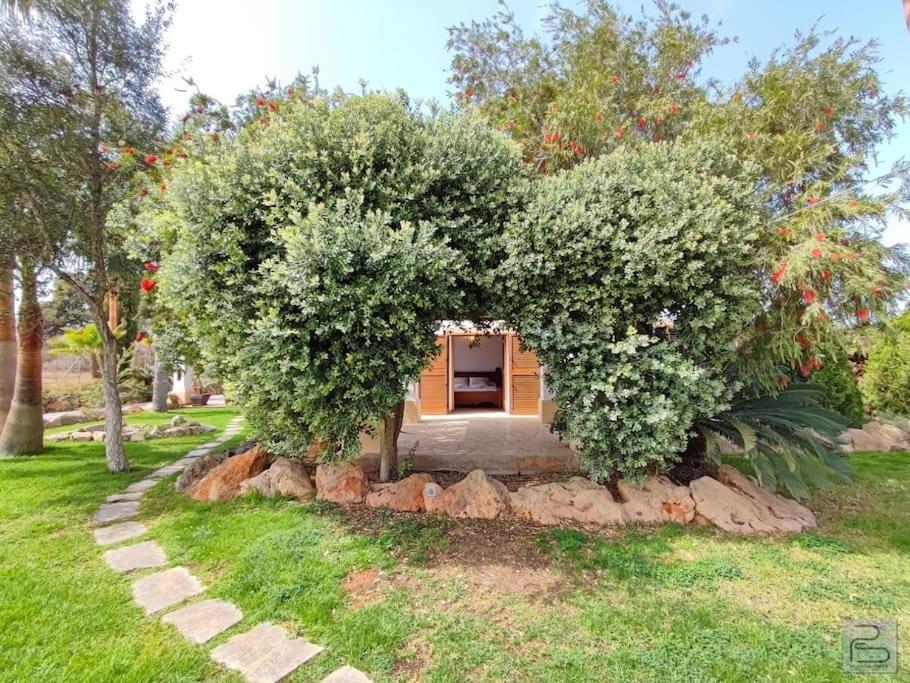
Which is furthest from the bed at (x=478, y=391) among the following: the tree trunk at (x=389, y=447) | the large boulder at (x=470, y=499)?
the large boulder at (x=470, y=499)

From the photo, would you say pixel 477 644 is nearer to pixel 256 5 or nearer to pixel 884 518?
pixel 884 518

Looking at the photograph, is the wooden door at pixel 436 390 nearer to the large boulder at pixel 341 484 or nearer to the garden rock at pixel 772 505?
the large boulder at pixel 341 484

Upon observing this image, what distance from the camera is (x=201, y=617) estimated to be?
325 cm

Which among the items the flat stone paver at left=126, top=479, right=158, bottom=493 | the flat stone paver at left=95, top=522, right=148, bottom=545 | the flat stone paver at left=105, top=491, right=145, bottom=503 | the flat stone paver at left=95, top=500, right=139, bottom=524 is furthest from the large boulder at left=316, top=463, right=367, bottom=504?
the flat stone paver at left=126, top=479, right=158, bottom=493

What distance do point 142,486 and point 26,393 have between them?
146 inches

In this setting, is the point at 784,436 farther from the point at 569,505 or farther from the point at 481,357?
the point at 481,357

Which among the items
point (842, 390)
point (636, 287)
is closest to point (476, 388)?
point (842, 390)

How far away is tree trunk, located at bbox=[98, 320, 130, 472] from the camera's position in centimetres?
676

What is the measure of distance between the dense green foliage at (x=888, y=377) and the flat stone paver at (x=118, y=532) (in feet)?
44.7

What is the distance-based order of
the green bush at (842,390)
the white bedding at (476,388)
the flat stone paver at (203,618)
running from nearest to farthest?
the flat stone paver at (203,618) → the green bush at (842,390) → the white bedding at (476,388)

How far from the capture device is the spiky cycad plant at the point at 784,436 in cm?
493

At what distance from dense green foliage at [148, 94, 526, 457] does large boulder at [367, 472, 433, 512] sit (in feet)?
3.24

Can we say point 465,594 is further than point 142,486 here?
No

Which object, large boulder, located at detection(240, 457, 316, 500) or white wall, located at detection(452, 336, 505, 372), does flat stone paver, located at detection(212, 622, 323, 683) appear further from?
white wall, located at detection(452, 336, 505, 372)
